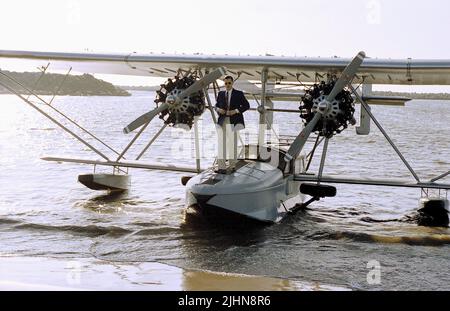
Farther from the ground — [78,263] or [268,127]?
[268,127]

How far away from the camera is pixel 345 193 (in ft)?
56.3

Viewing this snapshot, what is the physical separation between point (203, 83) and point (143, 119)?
4.39 ft

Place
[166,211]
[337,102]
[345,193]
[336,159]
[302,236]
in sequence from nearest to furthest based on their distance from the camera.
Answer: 1. [302,236]
2. [337,102]
3. [166,211]
4. [345,193]
5. [336,159]

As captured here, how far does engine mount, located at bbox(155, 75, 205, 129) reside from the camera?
39.7 ft

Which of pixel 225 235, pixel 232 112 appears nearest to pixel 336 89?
pixel 232 112

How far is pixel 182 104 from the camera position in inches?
478

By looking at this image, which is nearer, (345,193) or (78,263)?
(78,263)

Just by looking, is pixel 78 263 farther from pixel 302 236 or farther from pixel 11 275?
pixel 302 236

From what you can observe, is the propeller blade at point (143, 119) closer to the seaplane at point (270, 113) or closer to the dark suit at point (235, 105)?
the seaplane at point (270, 113)

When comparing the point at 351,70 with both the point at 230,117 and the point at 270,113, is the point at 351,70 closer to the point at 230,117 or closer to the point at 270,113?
the point at 230,117

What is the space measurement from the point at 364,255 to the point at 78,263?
177 inches

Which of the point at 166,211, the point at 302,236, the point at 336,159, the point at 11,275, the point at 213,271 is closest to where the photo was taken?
the point at 11,275

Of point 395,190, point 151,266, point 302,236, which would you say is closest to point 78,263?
point 151,266

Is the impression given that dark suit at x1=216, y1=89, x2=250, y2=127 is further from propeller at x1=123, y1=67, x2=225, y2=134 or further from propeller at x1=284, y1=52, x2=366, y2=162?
propeller at x1=284, y1=52, x2=366, y2=162
